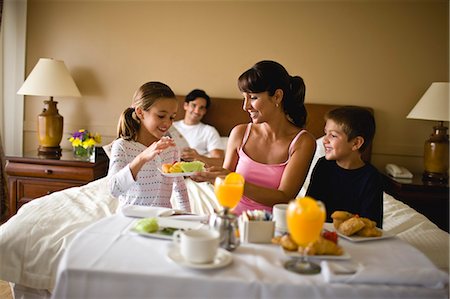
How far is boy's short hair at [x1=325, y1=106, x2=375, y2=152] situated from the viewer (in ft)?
6.03

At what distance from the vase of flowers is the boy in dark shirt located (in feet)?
7.37

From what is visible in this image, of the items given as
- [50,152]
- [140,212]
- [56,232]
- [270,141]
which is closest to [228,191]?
[140,212]

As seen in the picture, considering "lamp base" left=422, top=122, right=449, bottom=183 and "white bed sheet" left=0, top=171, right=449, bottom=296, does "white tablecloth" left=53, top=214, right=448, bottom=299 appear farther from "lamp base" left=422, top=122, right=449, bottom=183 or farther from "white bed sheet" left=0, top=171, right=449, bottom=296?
"lamp base" left=422, top=122, right=449, bottom=183

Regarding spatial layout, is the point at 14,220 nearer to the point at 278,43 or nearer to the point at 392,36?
Answer: the point at 278,43

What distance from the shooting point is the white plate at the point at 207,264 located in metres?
1.05

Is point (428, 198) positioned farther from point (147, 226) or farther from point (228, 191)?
point (147, 226)

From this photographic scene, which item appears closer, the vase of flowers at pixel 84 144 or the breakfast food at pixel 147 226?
the breakfast food at pixel 147 226

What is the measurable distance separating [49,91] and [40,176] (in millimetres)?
683

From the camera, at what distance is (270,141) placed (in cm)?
198

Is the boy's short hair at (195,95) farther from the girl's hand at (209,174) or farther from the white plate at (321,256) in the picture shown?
the white plate at (321,256)

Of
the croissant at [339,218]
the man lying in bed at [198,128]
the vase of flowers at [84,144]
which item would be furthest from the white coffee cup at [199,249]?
the vase of flowers at [84,144]

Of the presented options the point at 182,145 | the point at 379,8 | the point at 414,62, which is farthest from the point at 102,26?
the point at 414,62

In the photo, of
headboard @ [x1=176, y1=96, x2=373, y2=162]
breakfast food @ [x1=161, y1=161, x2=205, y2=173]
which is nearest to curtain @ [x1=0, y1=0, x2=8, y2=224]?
headboard @ [x1=176, y1=96, x2=373, y2=162]

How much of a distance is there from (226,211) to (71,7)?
339 cm
